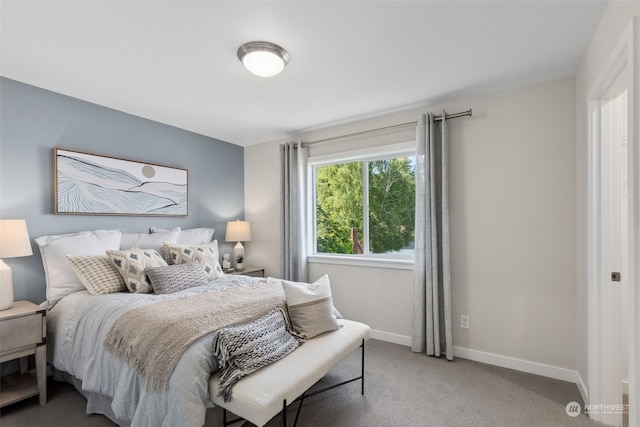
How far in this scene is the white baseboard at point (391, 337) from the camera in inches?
122

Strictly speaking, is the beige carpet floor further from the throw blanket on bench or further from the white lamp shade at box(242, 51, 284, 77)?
the white lamp shade at box(242, 51, 284, 77)

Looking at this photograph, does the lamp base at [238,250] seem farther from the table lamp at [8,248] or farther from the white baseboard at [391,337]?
the table lamp at [8,248]

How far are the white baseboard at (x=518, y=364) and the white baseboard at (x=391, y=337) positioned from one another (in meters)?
0.46

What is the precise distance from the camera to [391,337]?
3.19 m

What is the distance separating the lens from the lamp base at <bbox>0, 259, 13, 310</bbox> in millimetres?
2096

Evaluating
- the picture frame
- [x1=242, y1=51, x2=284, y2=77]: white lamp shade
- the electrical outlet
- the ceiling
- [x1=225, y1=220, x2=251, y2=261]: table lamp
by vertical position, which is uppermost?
the ceiling

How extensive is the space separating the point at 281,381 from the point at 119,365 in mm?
993

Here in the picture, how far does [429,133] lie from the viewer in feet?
9.43

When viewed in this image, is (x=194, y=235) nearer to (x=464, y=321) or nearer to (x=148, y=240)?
(x=148, y=240)

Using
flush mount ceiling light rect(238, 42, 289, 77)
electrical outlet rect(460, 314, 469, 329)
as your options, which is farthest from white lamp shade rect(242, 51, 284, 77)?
electrical outlet rect(460, 314, 469, 329)

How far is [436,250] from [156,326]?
2.32 m

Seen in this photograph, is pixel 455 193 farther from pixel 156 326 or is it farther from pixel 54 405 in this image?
pixel 54 405

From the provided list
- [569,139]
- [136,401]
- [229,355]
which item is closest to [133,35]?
[229,355]

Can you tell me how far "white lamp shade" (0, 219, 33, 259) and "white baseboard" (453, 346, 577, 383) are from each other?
3.60m
